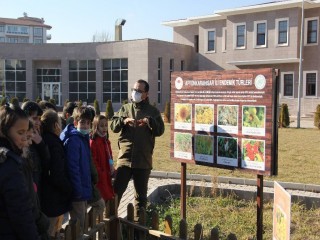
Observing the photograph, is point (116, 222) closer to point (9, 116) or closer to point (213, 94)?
point (213, 94)

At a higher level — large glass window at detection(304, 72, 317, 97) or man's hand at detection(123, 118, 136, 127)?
large glass window at detection(304, 72, 317, 97)

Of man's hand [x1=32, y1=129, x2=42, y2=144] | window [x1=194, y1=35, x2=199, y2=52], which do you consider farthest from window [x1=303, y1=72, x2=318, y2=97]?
man's hand [x1=32, y1=129, x2=42, y2=144]

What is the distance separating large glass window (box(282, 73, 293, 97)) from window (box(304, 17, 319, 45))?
9.01 ft

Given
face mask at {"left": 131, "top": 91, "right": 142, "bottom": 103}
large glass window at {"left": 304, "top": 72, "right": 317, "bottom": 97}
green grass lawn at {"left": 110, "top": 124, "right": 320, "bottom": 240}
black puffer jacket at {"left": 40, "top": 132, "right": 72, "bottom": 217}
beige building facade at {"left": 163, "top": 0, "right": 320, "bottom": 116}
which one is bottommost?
green grass lawn at {"left": 110, "top": 124, "right": 320, "bottom": 240}

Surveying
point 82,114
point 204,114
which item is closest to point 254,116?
point 204,114

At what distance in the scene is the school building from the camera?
30.8m

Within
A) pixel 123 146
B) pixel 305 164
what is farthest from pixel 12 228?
pixel 305 164

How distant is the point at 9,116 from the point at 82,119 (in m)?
1.61

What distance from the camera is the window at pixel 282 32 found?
30539 mm

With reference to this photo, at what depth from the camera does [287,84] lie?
104 ft

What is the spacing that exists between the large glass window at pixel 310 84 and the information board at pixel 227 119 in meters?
28.0

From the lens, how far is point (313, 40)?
30984 mm

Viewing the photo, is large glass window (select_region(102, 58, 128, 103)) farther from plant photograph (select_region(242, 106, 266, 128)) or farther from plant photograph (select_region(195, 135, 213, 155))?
plant photograph (select_region(242, 106, 266, 128))

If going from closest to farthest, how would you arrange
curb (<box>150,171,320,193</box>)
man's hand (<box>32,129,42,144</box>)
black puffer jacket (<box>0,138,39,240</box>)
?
black puffer jacket (<box>0,138,39,240</box>)
man's hand (<box>32,129,42,144</box>)
curb (<box>150,171,320,193</box>)
